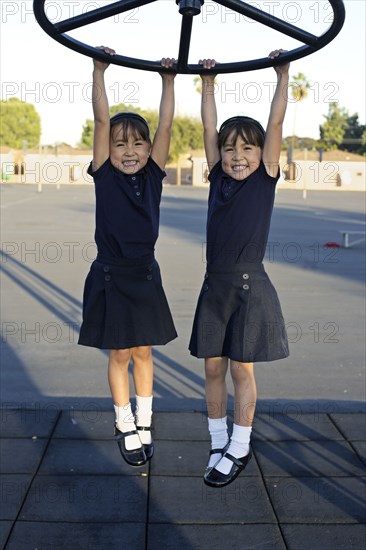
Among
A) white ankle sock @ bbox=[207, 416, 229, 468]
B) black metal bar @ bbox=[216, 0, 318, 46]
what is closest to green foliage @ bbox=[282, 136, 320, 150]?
white ankle sock @ bbox=[207, 416, 229, 468]

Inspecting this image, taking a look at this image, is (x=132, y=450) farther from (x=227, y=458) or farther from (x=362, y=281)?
(x=362, y=281)

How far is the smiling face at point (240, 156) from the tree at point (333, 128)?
3500 inches

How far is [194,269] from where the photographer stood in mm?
14680

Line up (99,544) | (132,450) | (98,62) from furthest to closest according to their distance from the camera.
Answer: (99,544), (132,450), (98,62)

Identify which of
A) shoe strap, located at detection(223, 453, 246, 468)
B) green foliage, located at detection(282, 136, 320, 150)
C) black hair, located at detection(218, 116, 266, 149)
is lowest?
shoe strap, located at detection(223, 453, 246, 468)

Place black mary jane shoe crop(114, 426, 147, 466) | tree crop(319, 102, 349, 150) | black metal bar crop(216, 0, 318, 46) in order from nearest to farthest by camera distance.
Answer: black metal bar crop(216, 0, 318, 46), black mary jane shoe crop(114, 426, 147, 466), tree crop(319, 102, 349, 150)

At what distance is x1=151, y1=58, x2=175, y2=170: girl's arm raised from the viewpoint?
3438 millimetres

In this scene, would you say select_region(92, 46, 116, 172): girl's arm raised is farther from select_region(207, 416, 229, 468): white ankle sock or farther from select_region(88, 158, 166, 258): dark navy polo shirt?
select_region(207, 416, 229, 468): white ankle sock

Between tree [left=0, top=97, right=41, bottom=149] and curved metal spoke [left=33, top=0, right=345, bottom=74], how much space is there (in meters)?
88.6

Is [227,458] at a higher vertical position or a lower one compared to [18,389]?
higher

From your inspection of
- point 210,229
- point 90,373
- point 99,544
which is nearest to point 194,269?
point 90,373

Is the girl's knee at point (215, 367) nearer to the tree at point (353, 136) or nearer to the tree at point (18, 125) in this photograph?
the tree at point (18, 125)

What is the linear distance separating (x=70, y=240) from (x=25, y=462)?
1358 centimetres

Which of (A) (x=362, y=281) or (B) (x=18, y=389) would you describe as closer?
(B) (x=18, y=389)
